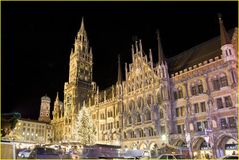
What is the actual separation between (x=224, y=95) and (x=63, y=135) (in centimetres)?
5427

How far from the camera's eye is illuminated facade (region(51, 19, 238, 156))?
33.9 metres

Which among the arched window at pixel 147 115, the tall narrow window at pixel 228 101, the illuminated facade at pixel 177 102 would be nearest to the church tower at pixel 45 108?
the illuminated facade at pixel 177 102

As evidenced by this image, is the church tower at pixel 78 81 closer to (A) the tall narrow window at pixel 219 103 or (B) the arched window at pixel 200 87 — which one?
(B) the arched window at pixel 200 87

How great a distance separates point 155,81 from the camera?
44.3 metres

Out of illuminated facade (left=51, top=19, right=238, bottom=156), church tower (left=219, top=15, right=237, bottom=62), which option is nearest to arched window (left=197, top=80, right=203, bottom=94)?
illuminated facade (left=51, top=19, right=238, bottom=156)

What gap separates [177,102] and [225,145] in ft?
34.5

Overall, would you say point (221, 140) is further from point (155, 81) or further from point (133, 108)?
point (133, 108)

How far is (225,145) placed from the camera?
33.3m

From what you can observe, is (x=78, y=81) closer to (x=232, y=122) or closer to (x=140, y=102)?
(x=140, y=102)

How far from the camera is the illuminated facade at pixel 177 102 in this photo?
111 ft

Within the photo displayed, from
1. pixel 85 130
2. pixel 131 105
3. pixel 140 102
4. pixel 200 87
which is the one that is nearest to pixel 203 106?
pixel 200 87

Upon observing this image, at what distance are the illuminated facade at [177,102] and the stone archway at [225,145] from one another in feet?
0.46

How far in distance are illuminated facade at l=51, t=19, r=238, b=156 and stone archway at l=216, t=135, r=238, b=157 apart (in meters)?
0.14

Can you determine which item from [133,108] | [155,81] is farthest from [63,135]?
[155,81]
